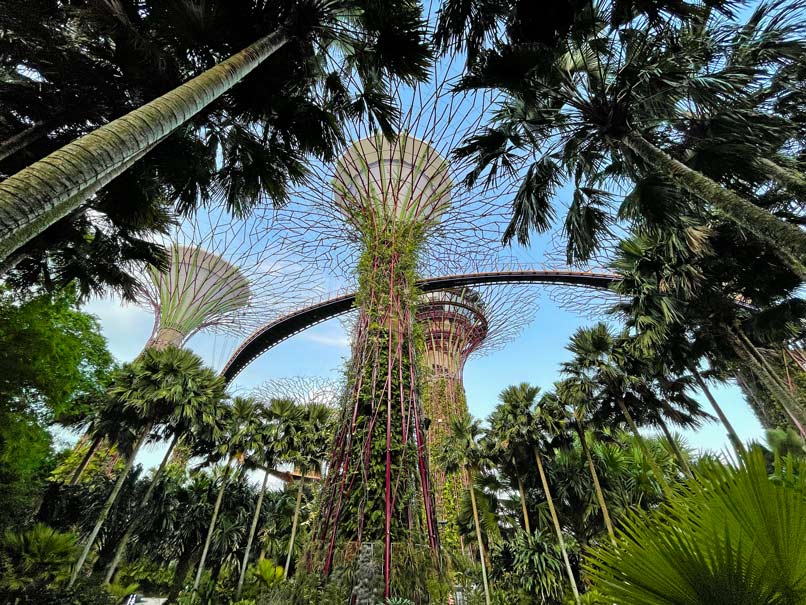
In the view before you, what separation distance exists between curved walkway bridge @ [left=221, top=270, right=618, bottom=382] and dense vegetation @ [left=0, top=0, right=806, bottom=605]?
7674 millimetres

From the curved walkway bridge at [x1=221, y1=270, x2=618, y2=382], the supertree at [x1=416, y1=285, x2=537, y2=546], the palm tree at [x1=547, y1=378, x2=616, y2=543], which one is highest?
the curved walkway bridge at [x1=221, y1=270, x2=618, y2=382]

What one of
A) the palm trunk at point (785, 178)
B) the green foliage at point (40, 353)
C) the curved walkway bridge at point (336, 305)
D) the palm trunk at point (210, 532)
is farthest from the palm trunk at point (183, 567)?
the palm trunk at point (785, 178)

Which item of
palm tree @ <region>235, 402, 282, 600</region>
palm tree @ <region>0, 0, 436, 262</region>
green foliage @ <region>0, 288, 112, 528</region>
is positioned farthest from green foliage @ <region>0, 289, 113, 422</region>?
palm tree @ <region>0, 0, 436, 262</region>

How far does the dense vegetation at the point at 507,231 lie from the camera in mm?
1652

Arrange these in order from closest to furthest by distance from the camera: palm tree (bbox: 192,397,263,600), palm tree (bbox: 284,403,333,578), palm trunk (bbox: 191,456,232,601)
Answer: palm trunk (bbox: 191,456,232,601), palm tree (bbox: 284,403,333,578), palm tree (bbox: 192,397,263,600)

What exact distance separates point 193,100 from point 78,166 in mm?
1136

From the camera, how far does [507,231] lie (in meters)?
6.91

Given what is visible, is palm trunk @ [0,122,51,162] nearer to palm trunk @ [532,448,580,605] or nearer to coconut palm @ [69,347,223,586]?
coconut palm @ [69,347,223,586]

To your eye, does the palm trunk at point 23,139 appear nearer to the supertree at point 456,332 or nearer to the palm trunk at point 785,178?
the palm trunk at point 785,178

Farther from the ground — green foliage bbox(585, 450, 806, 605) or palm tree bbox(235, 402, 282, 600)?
palm tree bbox(235, 402, 282, 600)

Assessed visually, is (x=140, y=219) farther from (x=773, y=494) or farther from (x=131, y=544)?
(x=131, y=544)

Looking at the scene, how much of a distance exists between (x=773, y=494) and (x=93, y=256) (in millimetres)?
9077

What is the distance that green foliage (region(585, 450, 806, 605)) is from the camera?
3.34 feet

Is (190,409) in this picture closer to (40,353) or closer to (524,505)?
(40,353)
